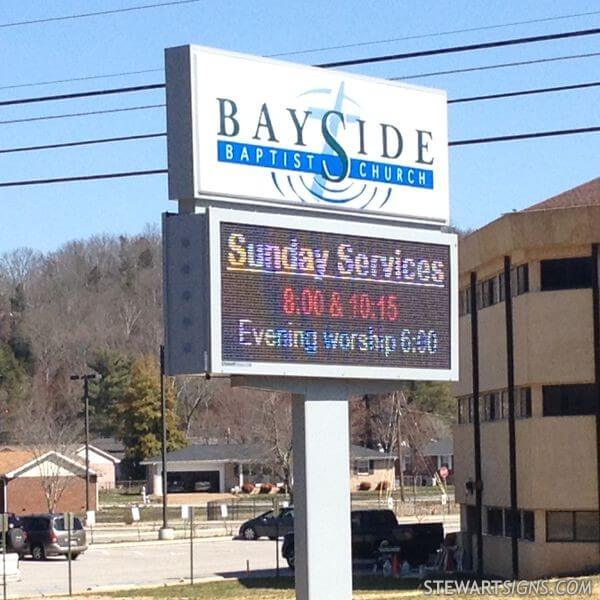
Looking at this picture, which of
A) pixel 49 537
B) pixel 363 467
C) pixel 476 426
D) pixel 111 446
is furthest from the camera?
pixel 111 446

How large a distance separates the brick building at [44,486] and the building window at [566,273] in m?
49.1

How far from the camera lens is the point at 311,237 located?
56.4 feet

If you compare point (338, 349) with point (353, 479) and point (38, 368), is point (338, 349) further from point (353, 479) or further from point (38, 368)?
point (38, 368)

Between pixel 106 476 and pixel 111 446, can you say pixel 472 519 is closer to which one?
pixel 106 476

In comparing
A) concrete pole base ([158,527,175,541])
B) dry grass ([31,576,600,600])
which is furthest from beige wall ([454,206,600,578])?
concrete pole base ([158,527,175,541])

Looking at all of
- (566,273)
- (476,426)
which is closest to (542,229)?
(566,273)

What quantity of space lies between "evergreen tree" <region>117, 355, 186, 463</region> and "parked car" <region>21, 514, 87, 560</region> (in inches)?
1845

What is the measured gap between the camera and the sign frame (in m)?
16.1

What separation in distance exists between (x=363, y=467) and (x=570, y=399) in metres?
64.7

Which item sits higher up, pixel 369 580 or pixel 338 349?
pixel 338 349

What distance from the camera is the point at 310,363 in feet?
56.2

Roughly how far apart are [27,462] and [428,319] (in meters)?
64.5

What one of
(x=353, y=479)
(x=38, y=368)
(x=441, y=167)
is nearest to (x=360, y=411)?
(x=353, y=479)

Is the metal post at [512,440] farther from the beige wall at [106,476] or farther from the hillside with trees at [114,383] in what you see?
the beige wall at [106,476]
